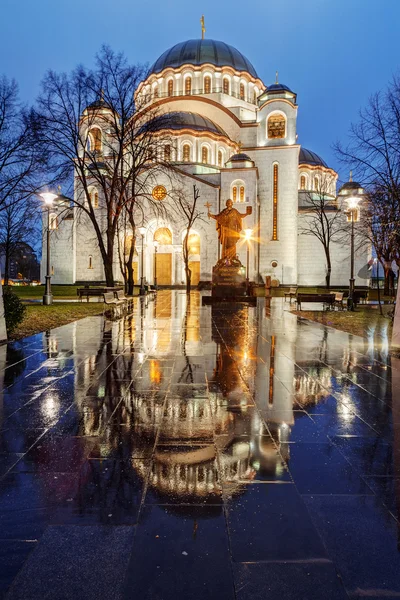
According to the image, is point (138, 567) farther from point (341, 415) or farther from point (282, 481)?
point (341, 415)

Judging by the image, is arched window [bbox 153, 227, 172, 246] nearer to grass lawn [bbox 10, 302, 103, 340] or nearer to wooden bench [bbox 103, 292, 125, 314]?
wooden bench [bbox 103, 292, 125, 314]

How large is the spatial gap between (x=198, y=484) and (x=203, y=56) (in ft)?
199

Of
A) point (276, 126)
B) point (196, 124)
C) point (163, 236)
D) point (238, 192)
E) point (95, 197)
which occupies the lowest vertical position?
point (163, 236)

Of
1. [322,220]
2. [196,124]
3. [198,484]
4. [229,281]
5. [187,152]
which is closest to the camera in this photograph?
[198,484]

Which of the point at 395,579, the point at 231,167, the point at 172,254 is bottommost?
the point at 395,579

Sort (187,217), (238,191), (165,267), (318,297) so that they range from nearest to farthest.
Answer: (318,297)
(187,217)
(238,191)
(165,267)

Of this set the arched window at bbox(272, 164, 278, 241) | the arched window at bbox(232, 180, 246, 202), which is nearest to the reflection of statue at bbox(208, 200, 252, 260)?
the arched window at bbox(232, 180, 246, 202)

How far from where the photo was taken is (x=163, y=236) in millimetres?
51219

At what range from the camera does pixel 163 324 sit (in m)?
13.6

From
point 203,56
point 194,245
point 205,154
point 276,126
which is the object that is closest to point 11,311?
point 194,245

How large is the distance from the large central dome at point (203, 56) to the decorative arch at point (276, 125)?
390 inches

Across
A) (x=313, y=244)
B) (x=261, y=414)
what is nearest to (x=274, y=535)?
(x=261, y=414)

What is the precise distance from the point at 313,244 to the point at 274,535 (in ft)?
176

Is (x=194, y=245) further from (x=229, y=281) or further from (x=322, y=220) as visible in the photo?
(x=229, y=281)
